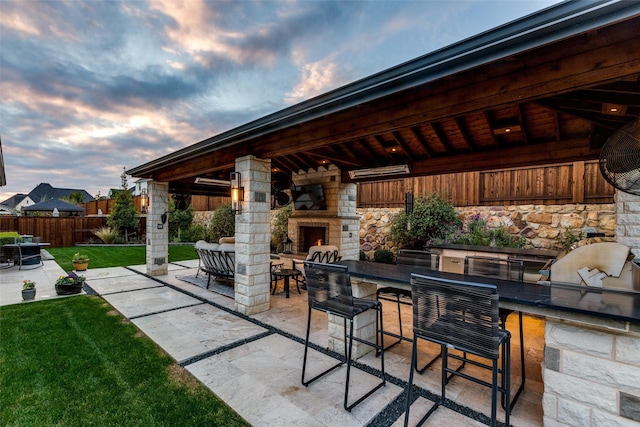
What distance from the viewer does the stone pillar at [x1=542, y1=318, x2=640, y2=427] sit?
1.59 meters

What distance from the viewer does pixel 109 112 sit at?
28.0ft

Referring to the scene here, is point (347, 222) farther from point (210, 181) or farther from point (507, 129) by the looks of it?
point (507, 129)

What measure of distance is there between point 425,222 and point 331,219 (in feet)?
9.06

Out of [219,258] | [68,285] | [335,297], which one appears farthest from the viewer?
[219,258]

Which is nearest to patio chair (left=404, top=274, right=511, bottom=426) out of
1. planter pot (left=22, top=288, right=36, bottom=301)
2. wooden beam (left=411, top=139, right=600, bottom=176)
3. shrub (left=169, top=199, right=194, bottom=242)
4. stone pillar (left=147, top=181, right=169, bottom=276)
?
wooden beam (left=411, top=139, right=600, bottom=176)

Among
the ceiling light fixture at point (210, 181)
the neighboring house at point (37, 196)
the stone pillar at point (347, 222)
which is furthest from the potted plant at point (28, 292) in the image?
the neighboring house at point (37, 196)

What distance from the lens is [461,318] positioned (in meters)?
1.76

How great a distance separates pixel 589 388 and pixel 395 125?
240 centimetres

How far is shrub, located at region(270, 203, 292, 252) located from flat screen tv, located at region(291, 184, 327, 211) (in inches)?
108

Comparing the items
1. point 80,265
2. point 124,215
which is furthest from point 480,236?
point 124,215

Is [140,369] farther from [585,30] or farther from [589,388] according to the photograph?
[585,30]

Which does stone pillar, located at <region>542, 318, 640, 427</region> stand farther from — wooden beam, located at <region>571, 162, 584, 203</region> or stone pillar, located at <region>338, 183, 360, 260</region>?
wooden beam, located at <region>571, 162, 584, 203</region>

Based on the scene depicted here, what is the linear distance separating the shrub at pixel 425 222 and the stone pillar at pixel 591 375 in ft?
19.8

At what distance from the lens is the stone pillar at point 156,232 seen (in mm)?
7176
